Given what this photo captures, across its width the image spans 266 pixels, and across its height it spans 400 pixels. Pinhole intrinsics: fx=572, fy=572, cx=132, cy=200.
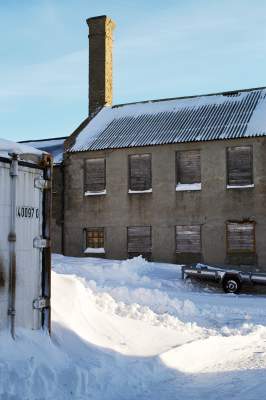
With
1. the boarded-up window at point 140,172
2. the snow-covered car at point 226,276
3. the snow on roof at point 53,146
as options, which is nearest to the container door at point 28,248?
the snow-covered car at point 226,276

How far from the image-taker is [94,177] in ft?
94.7

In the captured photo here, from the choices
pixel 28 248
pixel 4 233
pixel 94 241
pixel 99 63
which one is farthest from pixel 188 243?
pixel 4 233

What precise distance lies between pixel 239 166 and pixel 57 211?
31.9 ft

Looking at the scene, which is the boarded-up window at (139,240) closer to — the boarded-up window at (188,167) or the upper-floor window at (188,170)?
the upper-floor window at (188,170)

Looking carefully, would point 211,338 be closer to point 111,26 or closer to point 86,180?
point 86,180

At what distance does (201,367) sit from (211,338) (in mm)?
1679

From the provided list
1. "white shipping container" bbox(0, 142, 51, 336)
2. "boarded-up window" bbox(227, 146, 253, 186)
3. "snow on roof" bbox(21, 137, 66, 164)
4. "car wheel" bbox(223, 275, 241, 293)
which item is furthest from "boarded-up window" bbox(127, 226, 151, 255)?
"white shipping container" bbox(0, 142, 51, 336)

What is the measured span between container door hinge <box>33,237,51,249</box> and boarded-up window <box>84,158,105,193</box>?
807 inches

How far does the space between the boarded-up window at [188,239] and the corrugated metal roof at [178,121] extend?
4.07 metres

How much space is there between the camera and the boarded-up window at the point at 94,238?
2848cm

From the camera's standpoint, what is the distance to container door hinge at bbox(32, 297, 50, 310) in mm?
7922

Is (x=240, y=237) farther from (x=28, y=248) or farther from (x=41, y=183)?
(x=28, y=248)

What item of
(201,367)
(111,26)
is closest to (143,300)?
(201,367)

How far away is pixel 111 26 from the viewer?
111ft
